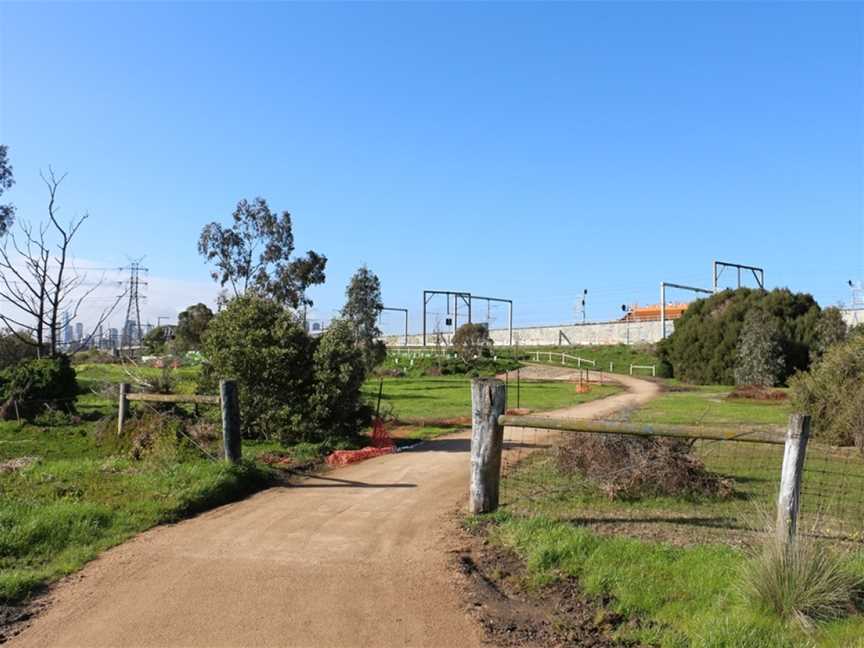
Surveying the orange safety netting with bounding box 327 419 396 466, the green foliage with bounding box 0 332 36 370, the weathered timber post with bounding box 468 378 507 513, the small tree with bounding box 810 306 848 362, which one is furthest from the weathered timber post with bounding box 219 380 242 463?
the small tree with bounding box 810 306 848 362

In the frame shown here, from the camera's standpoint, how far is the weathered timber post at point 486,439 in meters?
7.84

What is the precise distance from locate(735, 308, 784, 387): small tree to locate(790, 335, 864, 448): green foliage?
18.6 meters

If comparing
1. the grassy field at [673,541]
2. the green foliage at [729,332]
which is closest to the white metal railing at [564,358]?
the green foliage at [729,332]

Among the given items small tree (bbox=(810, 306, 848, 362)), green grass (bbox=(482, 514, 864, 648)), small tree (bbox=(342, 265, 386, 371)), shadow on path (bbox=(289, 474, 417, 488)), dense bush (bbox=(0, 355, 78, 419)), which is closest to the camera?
green grass (bbox=(482, 514, 864, 648))

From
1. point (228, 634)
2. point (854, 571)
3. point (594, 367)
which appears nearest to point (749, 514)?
point (854, 571)

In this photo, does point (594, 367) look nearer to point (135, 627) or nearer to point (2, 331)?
point (2, 331)

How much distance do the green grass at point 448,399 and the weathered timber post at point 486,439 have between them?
28.4ft

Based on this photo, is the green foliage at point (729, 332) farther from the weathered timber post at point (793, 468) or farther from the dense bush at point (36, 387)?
the weathered timber post at point (793, 468)

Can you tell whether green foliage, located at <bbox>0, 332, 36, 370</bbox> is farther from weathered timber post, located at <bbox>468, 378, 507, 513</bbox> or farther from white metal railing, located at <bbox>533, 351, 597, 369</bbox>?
white metal railing, located at <bbox>533, 351, 597, 369</bbox>

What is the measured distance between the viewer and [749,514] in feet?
26.3

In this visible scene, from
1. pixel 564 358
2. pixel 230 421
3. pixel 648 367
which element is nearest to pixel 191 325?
pixel 564 358

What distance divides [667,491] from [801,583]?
13.2 ft

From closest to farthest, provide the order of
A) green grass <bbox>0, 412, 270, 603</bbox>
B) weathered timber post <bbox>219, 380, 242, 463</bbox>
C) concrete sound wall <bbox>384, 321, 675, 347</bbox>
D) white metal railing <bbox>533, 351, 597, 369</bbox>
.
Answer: green grass <bbox>0, 412, 270, 603</bbox> → weathered timber post <bbox>219, 380, 242, 463</bbox> → white metal railing <bbox>533, 351, 597, 369</bbox> → concrete sound wall <bbox>384, 321, 675, 347</bbox>

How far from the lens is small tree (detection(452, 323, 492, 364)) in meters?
47.2
